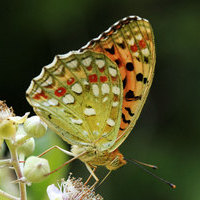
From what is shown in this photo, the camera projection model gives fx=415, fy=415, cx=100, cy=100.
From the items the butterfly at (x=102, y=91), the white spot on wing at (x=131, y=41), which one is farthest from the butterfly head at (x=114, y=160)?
the white spot on wing at (x=131, y=41)

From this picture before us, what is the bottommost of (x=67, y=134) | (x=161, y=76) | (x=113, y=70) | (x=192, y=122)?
(x=192, y=122)

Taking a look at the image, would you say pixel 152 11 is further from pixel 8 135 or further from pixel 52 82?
pixel 8 135

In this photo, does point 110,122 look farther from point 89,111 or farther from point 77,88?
point 77,88

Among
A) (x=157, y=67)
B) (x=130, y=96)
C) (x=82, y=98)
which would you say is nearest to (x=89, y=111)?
(x=82, y=98)

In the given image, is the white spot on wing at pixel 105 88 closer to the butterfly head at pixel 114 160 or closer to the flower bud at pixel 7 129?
the butterfly head at pixel 114 160

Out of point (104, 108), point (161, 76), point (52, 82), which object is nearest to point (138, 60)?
point (104, 108)

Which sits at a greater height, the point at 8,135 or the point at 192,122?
the point at 8,135

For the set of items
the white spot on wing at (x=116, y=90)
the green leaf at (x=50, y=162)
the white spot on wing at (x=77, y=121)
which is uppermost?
the white spot on wing at (x=116, y=90)

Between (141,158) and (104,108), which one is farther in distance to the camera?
(141,158)
